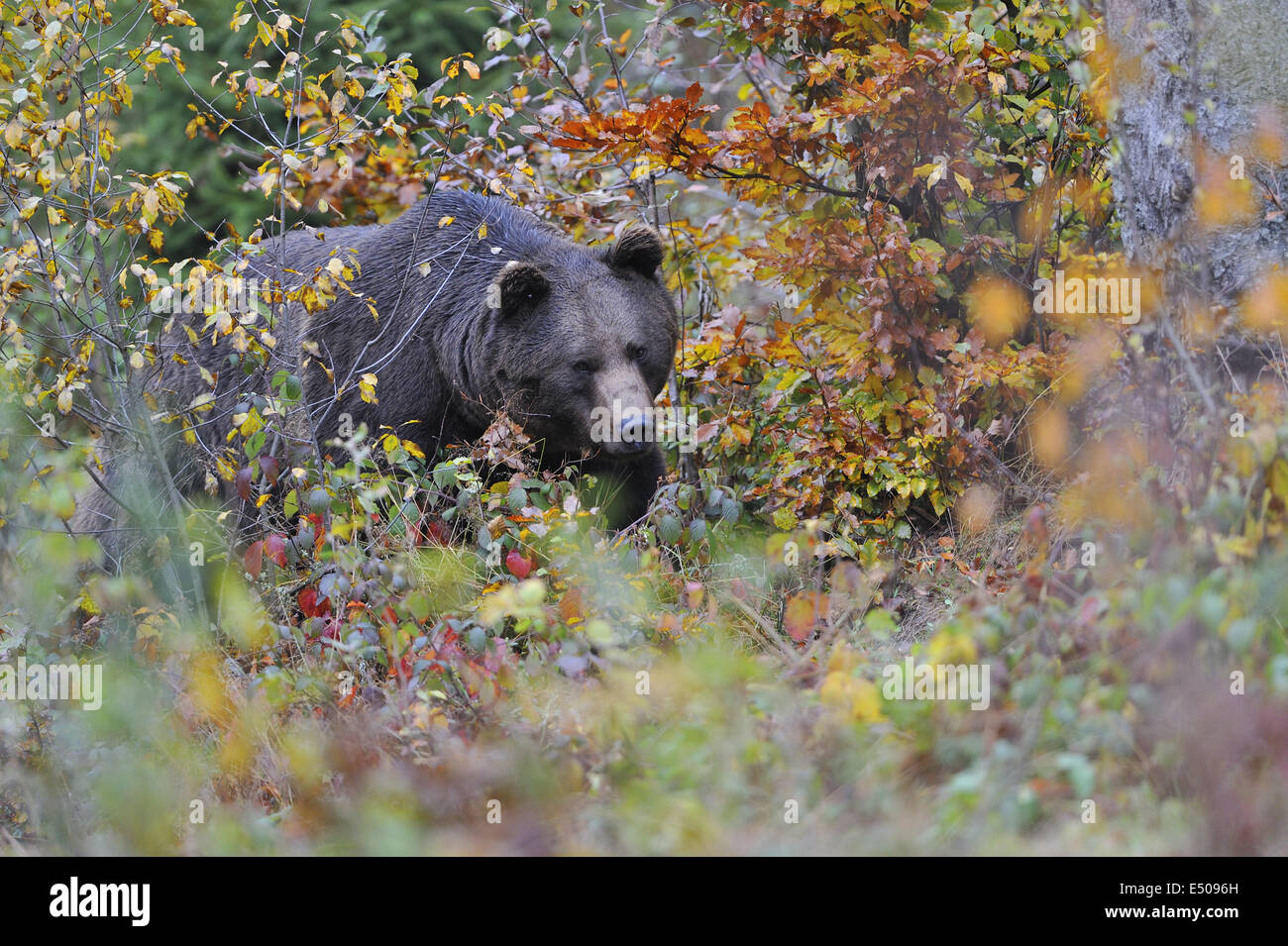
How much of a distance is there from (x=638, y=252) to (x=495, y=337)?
86cm

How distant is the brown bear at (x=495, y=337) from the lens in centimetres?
606

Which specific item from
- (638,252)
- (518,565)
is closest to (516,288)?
(638,252)

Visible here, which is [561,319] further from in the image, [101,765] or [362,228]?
[101,765]

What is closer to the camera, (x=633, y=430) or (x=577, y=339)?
(x=633, y=430)

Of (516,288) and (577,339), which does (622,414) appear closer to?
(577,339)

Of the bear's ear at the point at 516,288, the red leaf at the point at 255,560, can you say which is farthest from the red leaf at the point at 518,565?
the bear's ear at the point at 516,288

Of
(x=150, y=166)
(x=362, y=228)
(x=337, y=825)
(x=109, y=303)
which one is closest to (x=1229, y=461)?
(x=337, y=825)

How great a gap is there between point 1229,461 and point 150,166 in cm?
862

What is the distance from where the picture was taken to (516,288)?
600 centimetres

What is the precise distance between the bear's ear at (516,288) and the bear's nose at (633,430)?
2.71ft

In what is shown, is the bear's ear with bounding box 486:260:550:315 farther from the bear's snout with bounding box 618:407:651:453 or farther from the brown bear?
the bear's snout with bounding box 618:407:651:453

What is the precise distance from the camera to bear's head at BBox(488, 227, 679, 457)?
237 inches

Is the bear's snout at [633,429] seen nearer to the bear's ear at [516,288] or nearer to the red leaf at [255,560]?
the bear's ear at [516,288]

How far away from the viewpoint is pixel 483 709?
3.73 metres
